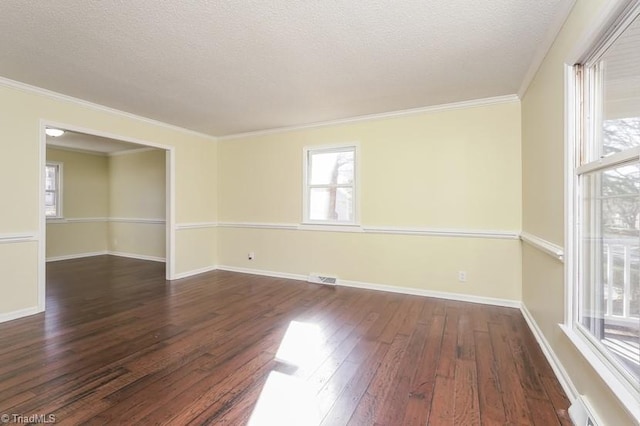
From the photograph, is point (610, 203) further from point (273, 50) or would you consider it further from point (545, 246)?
point (273, 50)

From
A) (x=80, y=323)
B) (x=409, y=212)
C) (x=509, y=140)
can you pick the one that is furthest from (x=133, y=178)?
(x=509, y=140)

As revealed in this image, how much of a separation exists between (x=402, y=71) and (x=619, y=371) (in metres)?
2.60

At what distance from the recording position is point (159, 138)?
14.7 feet

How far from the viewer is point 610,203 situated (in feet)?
4.89

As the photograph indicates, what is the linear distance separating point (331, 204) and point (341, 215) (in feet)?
0.80

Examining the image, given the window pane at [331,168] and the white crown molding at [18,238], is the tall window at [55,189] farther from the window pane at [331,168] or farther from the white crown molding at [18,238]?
the window pane at [331,168]

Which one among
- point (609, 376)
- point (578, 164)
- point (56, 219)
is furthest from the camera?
point (56, 219)

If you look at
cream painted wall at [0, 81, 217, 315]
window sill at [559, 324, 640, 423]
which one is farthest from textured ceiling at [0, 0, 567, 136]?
window sill at [559, 324, 640, 423]

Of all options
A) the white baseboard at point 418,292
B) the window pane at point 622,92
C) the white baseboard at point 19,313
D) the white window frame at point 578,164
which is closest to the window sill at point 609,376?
the white window frame at point 578,164

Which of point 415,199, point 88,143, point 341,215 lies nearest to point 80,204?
point 88,143

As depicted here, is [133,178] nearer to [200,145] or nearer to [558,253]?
[200,145]

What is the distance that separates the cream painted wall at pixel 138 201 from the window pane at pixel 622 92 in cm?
671

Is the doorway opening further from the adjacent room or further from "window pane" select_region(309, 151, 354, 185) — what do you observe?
"window pane" select_region(309, 151, 354, 185)

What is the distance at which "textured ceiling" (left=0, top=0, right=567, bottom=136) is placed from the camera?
192cm
